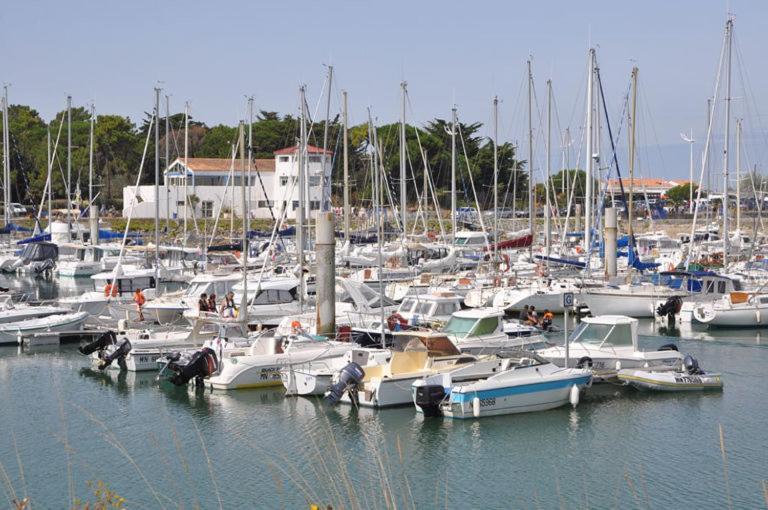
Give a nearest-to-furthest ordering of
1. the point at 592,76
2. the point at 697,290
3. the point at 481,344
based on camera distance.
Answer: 1. the point at 481,344
2. the point at 697,290
3. the point at 592,76

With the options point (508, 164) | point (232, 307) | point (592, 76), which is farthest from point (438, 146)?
point (232, 307)

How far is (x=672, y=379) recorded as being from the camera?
95.0 feet

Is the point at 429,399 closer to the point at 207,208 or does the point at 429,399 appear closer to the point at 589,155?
the point at 589,155

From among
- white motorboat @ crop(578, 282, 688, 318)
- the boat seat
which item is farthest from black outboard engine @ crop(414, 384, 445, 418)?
white motorboat @ crop(578, 282, 688, 318)

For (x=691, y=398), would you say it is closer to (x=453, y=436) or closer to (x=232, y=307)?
(x=453, y=436)

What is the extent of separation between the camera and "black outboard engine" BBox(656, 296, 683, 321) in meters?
Result: 44.6

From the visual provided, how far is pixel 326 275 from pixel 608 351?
864 centimetres

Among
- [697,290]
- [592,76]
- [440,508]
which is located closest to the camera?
[440,508]

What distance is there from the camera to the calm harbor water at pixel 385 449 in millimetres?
20797

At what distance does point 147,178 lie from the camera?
372 feet

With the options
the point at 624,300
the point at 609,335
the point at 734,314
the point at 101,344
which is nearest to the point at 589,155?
the point at 624,300

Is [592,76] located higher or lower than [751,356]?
higher

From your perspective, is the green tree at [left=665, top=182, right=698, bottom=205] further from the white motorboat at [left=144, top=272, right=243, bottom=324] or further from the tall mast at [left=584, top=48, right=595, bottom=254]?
the white motorboat at [left=144, top=272, right=243, bottom=324]

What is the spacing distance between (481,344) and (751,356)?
428 inches
